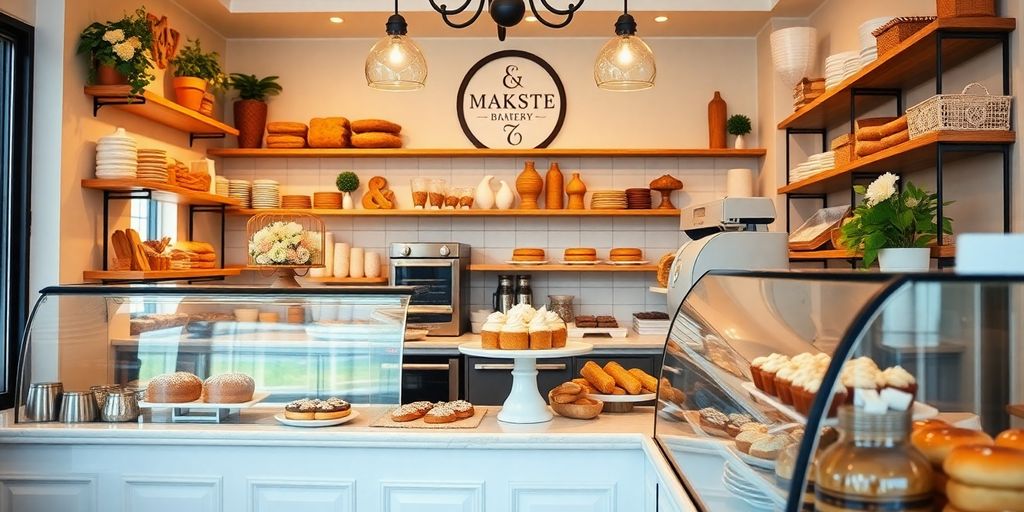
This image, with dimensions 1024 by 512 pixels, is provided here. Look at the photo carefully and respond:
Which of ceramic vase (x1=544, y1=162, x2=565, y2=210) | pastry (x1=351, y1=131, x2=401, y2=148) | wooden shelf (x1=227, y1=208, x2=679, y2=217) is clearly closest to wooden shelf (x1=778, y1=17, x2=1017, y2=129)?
wooden shelf (x1=227, y1=208, x2=679, y2=217)

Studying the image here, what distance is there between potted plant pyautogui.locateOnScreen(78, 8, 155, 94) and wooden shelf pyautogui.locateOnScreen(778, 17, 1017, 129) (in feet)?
10.3

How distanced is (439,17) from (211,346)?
2867 millimetres

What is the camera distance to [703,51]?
506 cm

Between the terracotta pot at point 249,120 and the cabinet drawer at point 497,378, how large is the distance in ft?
7.01

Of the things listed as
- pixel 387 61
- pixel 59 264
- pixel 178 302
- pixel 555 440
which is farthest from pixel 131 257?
pixel 555 440

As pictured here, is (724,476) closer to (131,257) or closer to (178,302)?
(178,302)

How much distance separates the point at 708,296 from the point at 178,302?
5.50 feet

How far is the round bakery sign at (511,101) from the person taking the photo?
5.08m

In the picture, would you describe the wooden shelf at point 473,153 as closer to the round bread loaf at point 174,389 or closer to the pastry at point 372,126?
the pastry at point 372,126

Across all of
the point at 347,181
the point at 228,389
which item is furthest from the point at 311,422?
the point at 347,181

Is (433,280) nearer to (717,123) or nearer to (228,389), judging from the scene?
(717,123)

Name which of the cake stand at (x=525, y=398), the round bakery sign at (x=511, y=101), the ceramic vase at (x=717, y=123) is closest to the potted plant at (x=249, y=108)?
the round bakery sign at (x=511, y=101)

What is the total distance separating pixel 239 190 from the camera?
489 centimetres

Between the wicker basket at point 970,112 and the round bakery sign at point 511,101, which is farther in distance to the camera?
the round bakery sign at point 511,101
